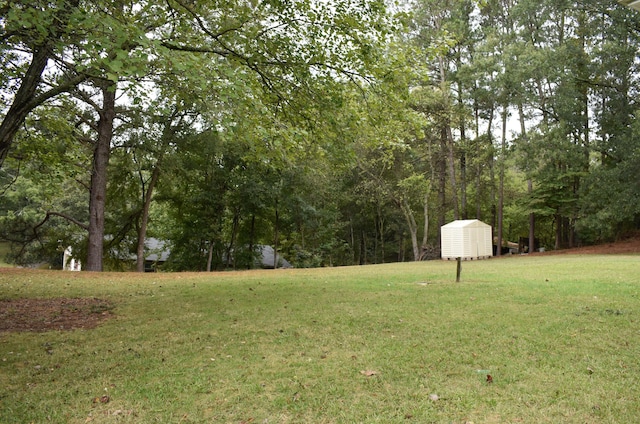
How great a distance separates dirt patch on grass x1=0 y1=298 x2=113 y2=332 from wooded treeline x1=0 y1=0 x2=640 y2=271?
137 inches

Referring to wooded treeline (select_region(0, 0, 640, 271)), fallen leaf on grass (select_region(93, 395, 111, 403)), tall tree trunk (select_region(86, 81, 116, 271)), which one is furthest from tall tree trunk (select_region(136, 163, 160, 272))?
fallen leaf on grass (select_region(93, 395, 111, 403))

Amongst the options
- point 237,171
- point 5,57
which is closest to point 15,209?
point 237,171

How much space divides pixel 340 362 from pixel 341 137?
13.5ft

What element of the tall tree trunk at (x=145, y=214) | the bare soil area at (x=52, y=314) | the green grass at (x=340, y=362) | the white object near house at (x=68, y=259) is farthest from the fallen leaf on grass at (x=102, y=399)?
the white object near house at (x=68, y=259)

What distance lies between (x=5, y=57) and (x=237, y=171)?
1494cm

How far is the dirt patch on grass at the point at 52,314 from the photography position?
5.55m

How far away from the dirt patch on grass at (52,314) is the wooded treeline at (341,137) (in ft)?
11.4

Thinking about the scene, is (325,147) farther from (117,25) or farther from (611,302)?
(611,302)

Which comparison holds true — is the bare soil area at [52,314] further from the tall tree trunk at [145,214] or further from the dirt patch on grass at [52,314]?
the tall tree trunk at [145,214]

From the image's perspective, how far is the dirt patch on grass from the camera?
18.2 feet

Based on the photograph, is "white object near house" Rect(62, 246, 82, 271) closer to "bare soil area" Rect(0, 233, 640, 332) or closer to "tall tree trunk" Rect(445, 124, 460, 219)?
"bare soil area" Rect(0, 233, 640, 332)

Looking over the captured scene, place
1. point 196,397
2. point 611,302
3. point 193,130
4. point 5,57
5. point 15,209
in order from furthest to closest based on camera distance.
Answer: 1. point 15,209
2. point 193,130
3. point 5,57
4. point 611,302
5. point 196,397

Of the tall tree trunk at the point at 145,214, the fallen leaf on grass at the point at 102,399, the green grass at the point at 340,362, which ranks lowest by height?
the fallen leaf on grass at the point at 102,399

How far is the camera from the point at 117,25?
426cm
